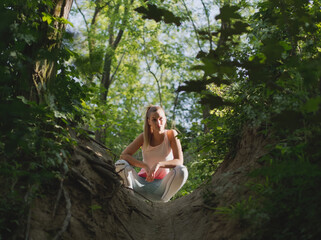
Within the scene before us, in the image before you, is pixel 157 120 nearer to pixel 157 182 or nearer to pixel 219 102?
pixel 157 182

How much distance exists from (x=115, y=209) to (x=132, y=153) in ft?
7.42

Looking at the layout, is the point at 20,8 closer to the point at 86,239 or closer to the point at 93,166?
the point at 93,166

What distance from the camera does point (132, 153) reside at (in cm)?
605

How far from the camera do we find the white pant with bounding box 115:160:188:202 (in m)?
5.18

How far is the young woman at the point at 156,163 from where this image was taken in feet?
17.4

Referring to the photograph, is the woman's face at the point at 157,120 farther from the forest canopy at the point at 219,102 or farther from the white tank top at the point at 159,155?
the forest canopy at the point at 219,102

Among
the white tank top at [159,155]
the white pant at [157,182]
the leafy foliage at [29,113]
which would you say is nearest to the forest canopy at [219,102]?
the leafy foliage at [29,113]

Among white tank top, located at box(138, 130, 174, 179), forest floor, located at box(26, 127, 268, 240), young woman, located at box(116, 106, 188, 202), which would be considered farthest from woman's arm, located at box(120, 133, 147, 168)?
forest floor, located at box(26, 127, 268, 240)

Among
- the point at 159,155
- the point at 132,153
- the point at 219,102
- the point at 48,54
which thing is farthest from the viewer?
the point at 132,153

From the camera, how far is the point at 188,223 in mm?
3883

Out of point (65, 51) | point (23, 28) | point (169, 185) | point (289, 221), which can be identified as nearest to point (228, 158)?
point (169, 185)

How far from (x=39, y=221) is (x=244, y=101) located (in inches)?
109

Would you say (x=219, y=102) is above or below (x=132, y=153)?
above

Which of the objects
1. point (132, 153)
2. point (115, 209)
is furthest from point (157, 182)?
point (115, 209)
